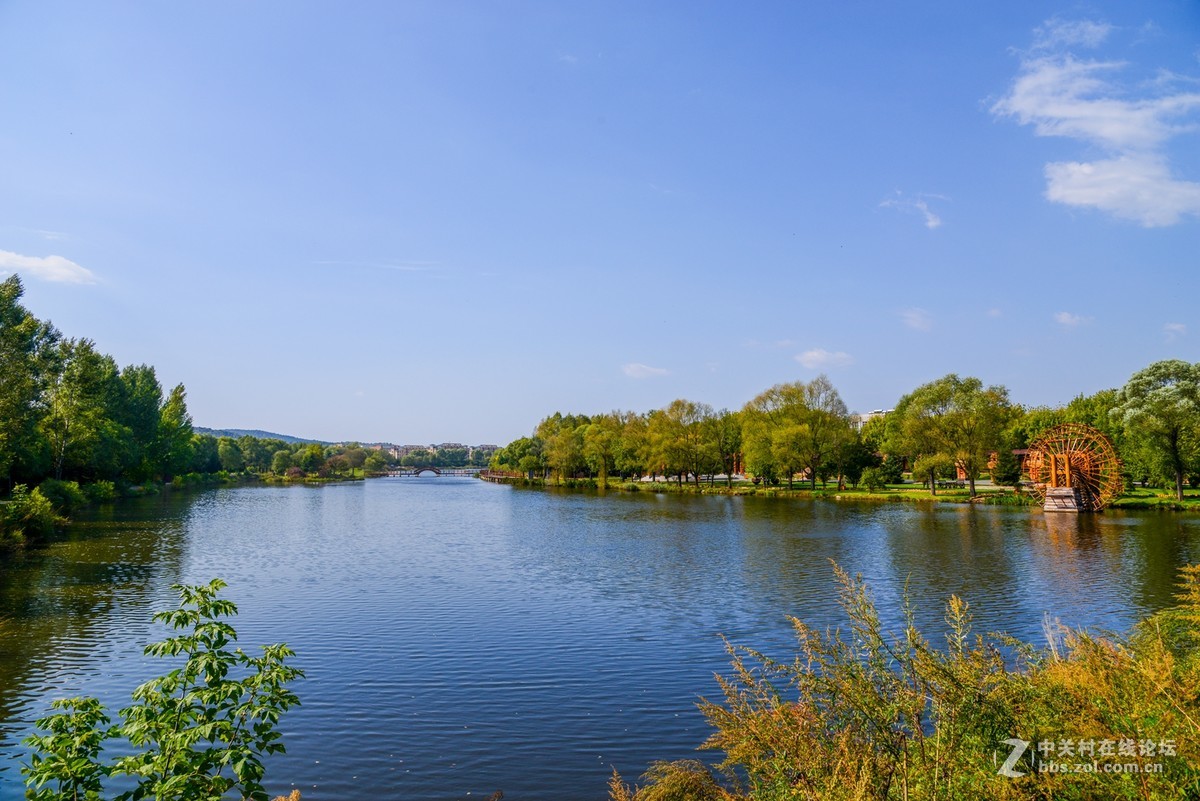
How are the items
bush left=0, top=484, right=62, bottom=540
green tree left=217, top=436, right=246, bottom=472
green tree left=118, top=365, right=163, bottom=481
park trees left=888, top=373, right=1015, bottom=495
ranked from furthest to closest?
green tree left=217, top=436, right=246, bottom=472 → green tree left=118, top=365, right=163, bottom=481 → park trees left=888, top=373, right=1015, bottom=495 → bush left=0, top=484, right=62, bottom=540

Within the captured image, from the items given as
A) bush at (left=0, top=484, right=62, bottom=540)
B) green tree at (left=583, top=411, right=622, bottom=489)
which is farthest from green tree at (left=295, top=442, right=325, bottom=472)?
bush at (left=0, top=484, right=62, bottom=540)

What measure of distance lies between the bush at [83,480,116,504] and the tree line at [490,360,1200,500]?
2455 inches

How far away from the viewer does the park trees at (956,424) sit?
7125 centimetres

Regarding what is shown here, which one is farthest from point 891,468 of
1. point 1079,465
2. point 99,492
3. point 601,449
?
point 99,492

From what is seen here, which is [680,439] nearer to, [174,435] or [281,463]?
[174,435]

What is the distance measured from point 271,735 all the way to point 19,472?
206 ft

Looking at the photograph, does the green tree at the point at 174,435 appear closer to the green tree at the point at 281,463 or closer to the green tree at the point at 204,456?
the green tree at the point at 204,456

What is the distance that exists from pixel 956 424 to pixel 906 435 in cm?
565

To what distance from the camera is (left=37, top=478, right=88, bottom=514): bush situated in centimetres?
5012

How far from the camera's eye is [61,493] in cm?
5122

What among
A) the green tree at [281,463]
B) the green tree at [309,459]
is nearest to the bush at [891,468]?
the green tree at [309,459]

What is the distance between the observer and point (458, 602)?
25.5 m

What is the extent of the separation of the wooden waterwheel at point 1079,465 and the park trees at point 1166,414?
256cm

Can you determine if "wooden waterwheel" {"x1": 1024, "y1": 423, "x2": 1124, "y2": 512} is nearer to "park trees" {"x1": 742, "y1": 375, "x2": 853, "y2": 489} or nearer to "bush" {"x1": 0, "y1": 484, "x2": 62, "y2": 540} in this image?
"park trees" {"x1": 742, "y1": 375, "x2": 853, "y2": 489}
